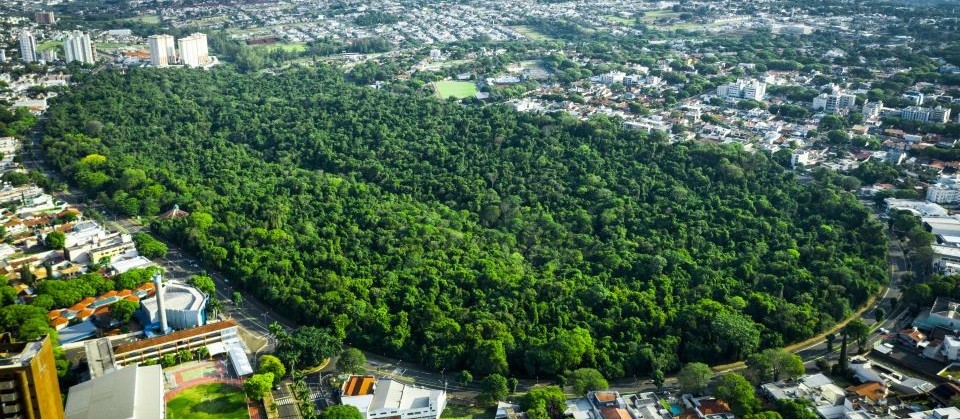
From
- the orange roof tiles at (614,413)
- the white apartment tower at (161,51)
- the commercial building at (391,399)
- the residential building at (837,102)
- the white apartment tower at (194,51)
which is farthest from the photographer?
the white apartment tower at (194,51)

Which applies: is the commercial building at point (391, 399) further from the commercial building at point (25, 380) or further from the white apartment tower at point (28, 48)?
the white apartment tower at point (28, 48)

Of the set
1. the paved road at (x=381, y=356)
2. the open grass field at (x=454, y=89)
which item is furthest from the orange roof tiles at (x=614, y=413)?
the open grass field at (x=454, y=89)

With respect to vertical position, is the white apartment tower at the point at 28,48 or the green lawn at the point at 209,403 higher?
the white apartment tower at the point at 28,48

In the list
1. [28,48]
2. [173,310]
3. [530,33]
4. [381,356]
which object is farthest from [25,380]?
[530,33]

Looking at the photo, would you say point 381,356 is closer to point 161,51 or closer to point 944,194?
point 944,194

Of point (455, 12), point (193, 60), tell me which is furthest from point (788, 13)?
point (193, 60)
